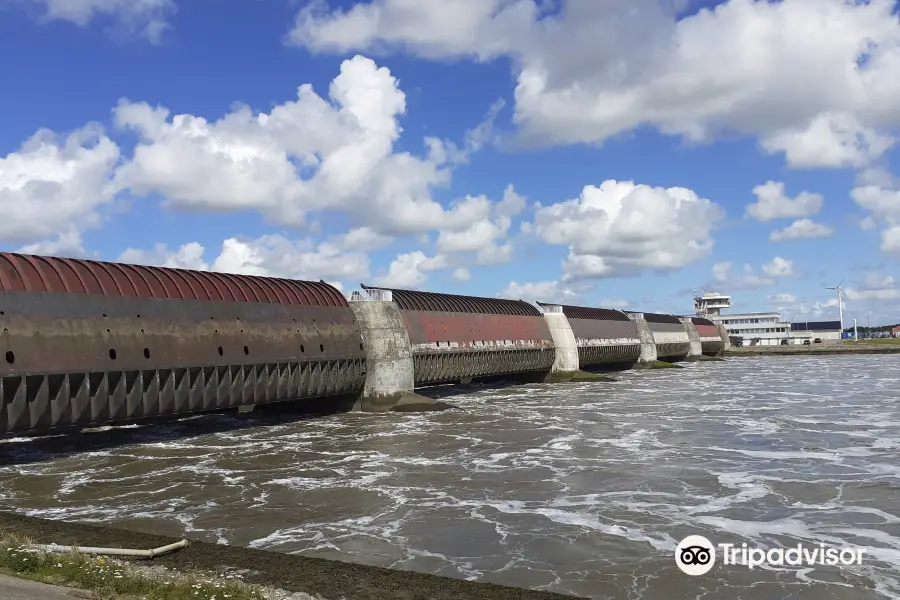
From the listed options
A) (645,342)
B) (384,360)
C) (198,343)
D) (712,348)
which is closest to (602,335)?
(645,342)

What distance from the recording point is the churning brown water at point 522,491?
16.3 meters

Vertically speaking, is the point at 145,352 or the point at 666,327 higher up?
the point at 666,327

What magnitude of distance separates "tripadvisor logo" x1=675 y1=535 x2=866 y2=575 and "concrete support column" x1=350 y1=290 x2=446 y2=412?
117 feet

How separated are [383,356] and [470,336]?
16.5 m

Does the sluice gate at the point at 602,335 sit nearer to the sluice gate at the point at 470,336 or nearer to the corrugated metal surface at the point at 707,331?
the sluice gate at the point at 470,336

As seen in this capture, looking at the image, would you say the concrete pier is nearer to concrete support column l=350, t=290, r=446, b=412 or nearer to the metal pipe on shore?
concrete support column l=350, t=290, r=446, b=412

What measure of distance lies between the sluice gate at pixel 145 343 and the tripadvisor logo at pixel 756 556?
25382 mm

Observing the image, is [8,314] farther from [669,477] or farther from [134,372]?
[669,477]

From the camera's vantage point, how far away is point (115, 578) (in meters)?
11.8

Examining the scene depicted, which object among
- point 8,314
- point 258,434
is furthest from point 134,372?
point 258,434

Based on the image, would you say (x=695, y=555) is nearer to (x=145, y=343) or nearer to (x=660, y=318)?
(x=145, y=343)

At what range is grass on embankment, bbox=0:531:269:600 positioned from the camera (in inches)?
446

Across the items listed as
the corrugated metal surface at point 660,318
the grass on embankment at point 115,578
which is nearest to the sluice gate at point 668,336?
the corrugated metal surface at point 660,318

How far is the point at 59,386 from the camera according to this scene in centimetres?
2988
